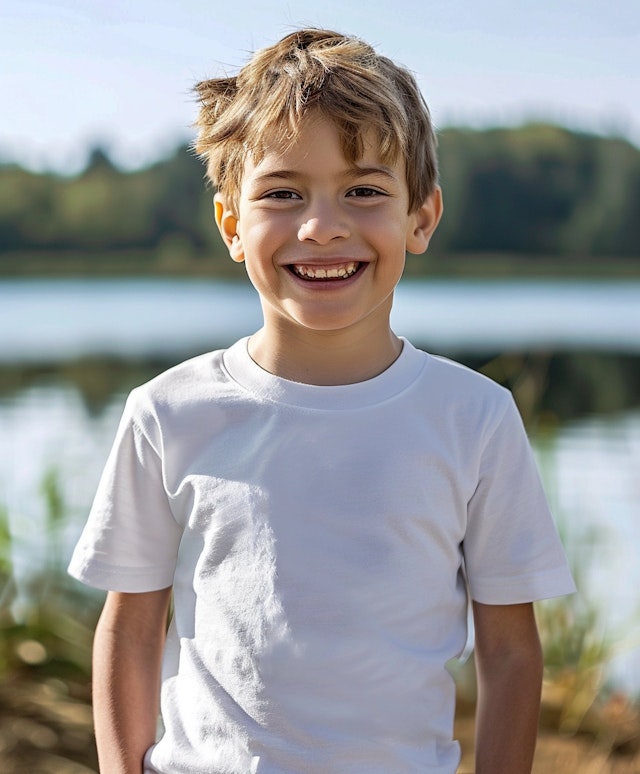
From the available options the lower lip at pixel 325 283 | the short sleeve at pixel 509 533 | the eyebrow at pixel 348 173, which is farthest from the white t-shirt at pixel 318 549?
the eyebrow at pixel 348 173

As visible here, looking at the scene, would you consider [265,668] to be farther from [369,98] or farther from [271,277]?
[369,98]

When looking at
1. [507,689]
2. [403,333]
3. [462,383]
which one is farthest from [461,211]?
[507,689]

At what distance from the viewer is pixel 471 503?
4.28 ft

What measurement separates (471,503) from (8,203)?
20.7 ft

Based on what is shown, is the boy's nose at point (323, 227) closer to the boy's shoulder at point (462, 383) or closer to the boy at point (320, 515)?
the boy at point (320, 515)

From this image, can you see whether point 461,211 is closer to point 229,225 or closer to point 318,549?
point 229,225

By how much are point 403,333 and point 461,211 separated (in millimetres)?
1695

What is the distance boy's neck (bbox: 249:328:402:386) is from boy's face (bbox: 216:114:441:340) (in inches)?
0.8

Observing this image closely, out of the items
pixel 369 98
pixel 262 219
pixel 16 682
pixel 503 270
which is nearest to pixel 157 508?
pixel 262 219

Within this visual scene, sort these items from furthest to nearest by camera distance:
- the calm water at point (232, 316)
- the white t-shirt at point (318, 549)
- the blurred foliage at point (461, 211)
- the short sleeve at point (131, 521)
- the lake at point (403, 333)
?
1. the calm water at point (232, 316)
2. the blurred foliage at point (461, 211)
3. the lake at point (403, 333)
4. the short sleeve at point (131, 521)
5. the white t-shirt at point (318, 549)

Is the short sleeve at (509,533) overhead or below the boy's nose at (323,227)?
below

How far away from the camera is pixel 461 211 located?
6.06 m

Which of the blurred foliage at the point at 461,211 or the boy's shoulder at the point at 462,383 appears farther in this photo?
the blurred foliage at the point at 461,211

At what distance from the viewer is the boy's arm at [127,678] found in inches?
52.4
